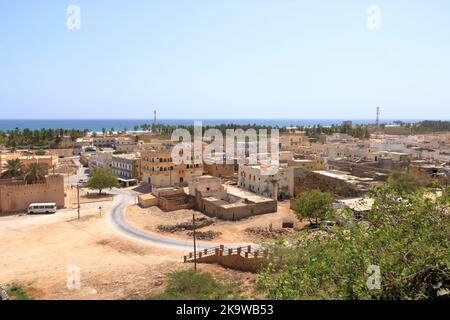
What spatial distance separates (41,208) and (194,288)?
2849cm

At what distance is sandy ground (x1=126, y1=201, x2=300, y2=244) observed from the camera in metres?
33.4

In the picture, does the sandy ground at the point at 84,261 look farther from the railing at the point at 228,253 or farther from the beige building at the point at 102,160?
the beige building at the point at 102,160

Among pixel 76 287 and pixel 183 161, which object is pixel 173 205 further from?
pixel 76 287

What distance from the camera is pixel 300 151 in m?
82.3

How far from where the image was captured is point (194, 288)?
2061 centimetres

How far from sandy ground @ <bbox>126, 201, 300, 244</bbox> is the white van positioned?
8.19 meters

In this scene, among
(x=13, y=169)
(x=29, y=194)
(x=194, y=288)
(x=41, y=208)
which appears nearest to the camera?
(x=194, y=288)

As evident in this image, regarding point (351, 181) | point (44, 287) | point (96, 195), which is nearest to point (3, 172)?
point (96, 195)

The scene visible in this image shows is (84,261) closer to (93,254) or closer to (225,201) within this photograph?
(93,254)

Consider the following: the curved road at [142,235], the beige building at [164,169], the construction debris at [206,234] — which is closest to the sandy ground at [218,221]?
the construction debris at [206,234]

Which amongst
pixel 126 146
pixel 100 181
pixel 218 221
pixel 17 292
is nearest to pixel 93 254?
pixel 17 292

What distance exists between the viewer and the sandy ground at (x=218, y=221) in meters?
33.4

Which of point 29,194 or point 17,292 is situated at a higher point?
point 29,194

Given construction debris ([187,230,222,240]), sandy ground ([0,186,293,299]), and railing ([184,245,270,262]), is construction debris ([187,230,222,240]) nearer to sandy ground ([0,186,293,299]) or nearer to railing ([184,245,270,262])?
sandy ground ([0,186,293,299])
